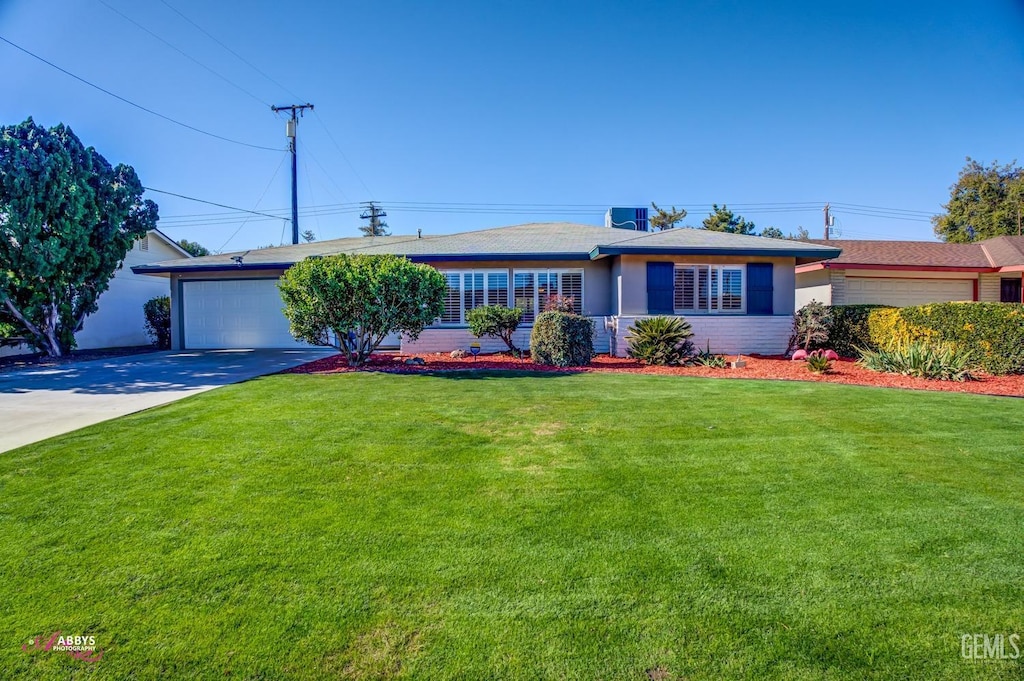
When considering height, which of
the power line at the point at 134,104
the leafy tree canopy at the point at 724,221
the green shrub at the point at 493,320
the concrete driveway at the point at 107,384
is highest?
the power line at the point at 134,104

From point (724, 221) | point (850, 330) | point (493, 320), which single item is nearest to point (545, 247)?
point (493, 320)

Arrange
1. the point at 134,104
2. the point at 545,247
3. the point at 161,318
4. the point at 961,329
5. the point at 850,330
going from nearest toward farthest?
the point at 961,329
the point at 850,330
the point at 545,247
the point at 161,318
the point at 134,104

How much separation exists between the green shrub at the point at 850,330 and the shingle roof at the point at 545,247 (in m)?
1.87

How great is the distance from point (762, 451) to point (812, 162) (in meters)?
22.6

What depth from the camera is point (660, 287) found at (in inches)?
547

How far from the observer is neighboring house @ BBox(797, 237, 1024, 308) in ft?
59.5

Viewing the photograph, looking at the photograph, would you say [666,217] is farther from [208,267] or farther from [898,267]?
[208,267]

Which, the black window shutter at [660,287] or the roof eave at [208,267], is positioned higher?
the roof eave at [208,267]

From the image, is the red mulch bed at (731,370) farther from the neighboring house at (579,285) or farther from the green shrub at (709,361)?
the neighboring house at (579,285)

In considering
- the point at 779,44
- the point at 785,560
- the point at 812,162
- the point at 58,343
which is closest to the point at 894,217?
the point at 812,162

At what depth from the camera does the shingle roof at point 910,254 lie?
18.3 m

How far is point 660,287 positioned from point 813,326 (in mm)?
3873

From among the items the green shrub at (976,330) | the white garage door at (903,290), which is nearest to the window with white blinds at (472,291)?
the green shrub at (976,330)

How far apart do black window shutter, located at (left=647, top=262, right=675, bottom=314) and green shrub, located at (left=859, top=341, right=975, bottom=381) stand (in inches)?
196
